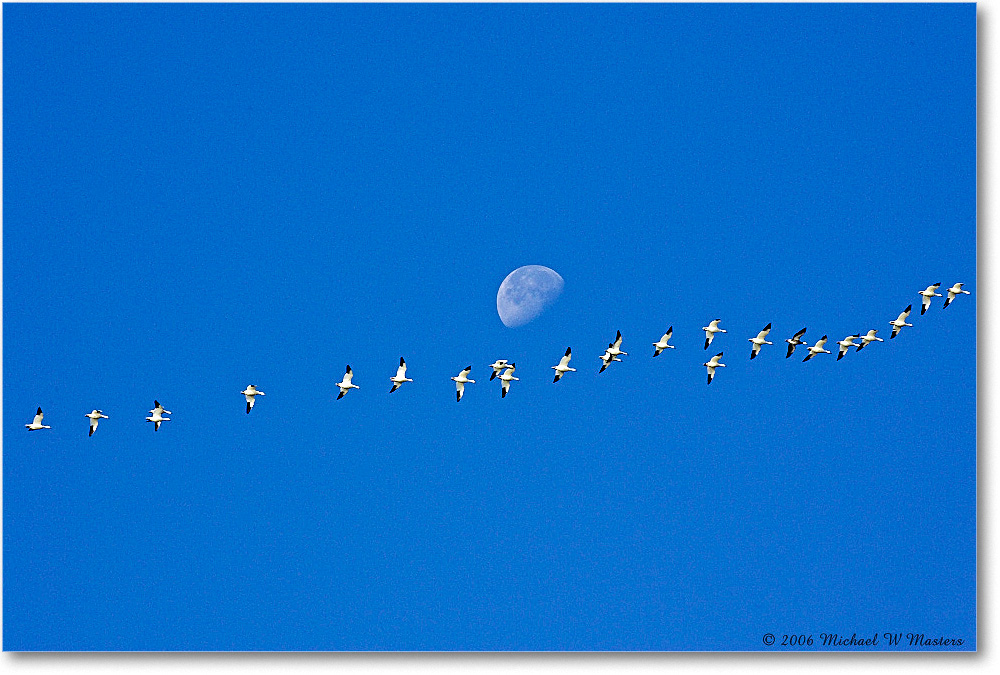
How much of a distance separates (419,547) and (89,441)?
307 cm

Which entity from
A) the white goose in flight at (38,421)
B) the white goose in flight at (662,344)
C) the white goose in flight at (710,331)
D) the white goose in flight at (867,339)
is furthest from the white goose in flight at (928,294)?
the white goose in flight at (38,421)

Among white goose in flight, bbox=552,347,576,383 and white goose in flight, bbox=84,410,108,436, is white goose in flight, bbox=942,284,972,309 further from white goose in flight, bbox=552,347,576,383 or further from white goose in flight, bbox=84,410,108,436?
white goose in flight, bbox=84,410,108,436

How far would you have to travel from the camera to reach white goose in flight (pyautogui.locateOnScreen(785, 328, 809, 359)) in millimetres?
7727

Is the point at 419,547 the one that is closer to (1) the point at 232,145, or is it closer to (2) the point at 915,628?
(1) the point at 232,145

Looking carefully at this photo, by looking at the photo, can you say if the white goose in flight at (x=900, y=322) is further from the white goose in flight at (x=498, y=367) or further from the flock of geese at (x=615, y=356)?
the white goose in flight at (x=498, y=367)

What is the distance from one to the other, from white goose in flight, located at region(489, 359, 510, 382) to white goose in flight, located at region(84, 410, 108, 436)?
3.45 metres

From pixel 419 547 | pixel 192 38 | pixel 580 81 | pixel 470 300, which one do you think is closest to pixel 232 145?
pixel 192 38

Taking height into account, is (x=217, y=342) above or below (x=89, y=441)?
above

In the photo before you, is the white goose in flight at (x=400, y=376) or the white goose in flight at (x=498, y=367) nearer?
the white goose in flight at (x=498, y=367)

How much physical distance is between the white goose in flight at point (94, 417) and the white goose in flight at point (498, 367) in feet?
11.3

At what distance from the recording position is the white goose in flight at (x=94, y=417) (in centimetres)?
774

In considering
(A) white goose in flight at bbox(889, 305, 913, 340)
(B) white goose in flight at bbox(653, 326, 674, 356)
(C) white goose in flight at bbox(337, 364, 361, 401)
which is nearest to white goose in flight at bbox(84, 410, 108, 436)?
(C) white goose in flight at bbox(337, 364, 361, 401)

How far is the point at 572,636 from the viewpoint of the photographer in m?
7.88

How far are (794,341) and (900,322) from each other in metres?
0.95
